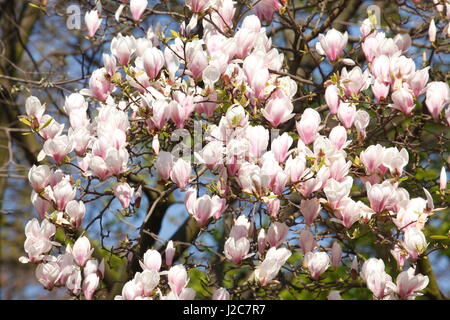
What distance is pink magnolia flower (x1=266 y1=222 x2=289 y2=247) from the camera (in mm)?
2863

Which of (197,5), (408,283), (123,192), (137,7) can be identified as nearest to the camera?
(408,283)

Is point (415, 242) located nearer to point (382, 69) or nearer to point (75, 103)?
point (382, 69)

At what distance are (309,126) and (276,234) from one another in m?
0.49

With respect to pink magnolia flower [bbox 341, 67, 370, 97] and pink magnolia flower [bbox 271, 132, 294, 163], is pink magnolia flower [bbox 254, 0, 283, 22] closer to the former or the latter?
pink magnolia flower [bbox 341, 67, 370, 97]

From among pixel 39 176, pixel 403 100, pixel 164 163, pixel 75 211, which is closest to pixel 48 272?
pixel 75 211

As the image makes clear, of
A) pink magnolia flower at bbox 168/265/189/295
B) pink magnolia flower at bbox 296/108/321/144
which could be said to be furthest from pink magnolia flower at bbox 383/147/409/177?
pink magnolia flower at bbox 168/265/189/295

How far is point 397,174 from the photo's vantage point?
287cm

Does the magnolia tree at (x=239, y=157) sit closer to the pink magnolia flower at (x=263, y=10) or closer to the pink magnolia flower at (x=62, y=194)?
the pink magnolia flower at (x=62, y=194)

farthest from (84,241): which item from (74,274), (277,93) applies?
(277,93)

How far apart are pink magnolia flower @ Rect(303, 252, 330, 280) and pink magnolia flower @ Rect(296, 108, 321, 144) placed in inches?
19.6

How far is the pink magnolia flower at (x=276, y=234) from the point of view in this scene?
2.86 meters

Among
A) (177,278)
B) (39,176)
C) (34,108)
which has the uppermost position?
(34,108)

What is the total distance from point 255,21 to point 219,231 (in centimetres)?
300

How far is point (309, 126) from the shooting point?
2875 millimetres
